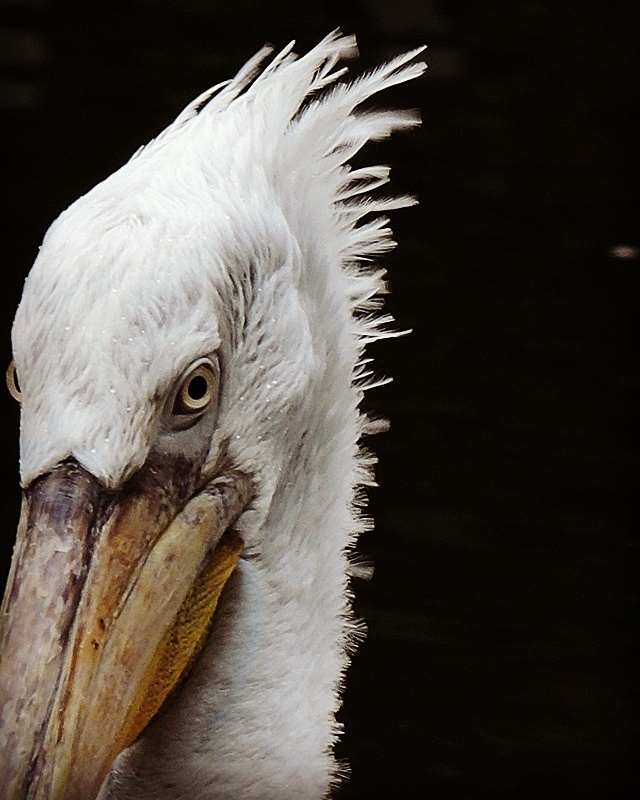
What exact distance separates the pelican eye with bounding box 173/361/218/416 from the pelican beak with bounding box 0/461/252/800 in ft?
0.17

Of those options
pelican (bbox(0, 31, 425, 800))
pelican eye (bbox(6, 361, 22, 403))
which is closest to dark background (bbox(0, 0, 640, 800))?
pelican (bbox(0, 31, 425, 800))

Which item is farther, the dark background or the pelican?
the dark background

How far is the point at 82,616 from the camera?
3.24ft

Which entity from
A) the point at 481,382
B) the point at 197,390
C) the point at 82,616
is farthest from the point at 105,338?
the point at 481,382

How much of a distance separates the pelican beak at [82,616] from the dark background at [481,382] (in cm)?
124

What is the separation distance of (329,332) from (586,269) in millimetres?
1391

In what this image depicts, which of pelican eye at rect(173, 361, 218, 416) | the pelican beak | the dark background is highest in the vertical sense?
the dark background

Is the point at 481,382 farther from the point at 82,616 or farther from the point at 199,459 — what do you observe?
the point at 82,616

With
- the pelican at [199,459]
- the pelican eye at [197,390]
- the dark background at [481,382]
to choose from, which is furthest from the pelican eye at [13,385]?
the dark background at [481,382]

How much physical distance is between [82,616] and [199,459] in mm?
164

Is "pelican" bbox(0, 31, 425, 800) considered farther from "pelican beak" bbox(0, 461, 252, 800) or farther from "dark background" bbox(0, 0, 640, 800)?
"dark background" bbox(0, 0, 640, 800)

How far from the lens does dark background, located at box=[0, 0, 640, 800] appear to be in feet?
7.36

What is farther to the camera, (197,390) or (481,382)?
(481,382)

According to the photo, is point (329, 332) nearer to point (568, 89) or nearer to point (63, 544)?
point (63, 544)
